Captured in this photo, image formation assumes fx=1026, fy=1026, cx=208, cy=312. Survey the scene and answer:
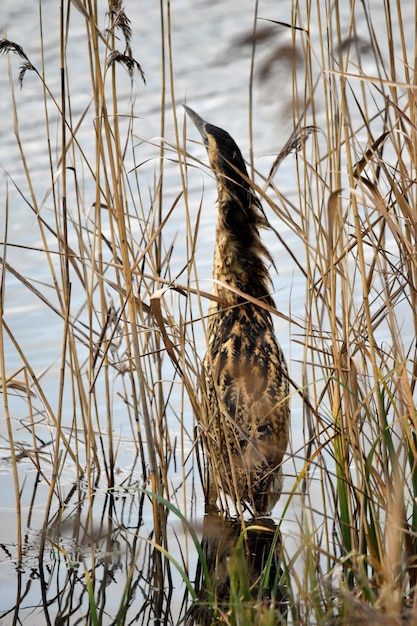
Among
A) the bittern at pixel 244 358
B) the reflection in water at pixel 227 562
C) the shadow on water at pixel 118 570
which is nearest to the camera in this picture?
the reflection in water at pixel 227 562

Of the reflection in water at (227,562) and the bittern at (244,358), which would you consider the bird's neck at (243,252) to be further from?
the reflection in water at (227,562)

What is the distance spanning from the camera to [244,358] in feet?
10.2

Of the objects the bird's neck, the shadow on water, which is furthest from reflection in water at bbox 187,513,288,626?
the bird's neck

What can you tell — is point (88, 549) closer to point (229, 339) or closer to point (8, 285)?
point (229, 339)

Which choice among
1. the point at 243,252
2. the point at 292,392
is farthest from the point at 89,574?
the point at 243,252

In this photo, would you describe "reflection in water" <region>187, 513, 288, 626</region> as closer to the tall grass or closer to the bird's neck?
the tall grass

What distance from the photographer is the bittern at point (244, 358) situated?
3025 millimetres

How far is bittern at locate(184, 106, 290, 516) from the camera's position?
9.93 feet

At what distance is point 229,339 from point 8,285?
7.86ft

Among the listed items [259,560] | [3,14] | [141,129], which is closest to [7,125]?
[141,129]

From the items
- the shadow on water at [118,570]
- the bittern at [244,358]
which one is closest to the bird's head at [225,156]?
the bittern at [244,358]

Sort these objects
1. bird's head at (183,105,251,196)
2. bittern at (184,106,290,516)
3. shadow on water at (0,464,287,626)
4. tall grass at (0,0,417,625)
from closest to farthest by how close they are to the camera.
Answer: tall grass at (0,0,417,625)
shadow on water at (0,464,287,626)
bittern at (184,106,290,516)
bird's head at (183,105,251,196)

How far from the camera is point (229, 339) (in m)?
3.17

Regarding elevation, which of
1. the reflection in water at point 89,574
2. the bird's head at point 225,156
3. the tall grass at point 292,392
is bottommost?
the reflection in water at point 89,574
